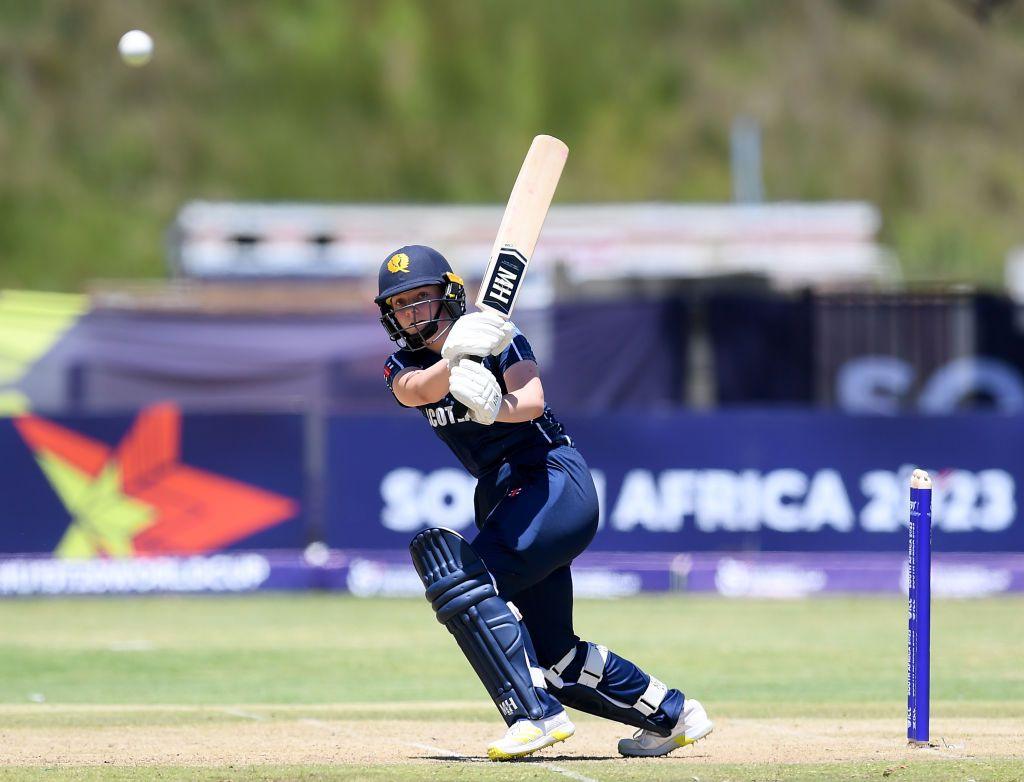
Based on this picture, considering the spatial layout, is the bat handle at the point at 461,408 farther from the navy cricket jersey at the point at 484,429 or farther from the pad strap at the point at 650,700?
the pad strap at the point at 650,700

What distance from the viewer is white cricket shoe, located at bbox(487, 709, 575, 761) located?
6.91m

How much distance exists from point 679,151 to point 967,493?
275 feet

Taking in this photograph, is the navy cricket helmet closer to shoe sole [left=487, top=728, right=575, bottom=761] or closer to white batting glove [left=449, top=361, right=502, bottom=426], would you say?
white batting glove [left=449, top=361, right=502, bottom=426]

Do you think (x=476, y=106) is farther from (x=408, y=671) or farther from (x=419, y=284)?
(x=419, y=284)

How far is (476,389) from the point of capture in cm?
672

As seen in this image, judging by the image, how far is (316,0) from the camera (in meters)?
112

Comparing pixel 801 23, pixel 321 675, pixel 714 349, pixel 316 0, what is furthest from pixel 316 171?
pixel 321 675

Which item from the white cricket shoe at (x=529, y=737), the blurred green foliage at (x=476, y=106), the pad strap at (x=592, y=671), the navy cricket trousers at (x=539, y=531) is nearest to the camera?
the white cricket shoe at (x=529, y=737)

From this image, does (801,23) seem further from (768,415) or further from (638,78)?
(768,415)

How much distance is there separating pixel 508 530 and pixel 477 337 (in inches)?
30.3

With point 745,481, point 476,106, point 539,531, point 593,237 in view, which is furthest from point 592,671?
point 476,106

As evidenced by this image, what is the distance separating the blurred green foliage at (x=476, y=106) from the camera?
317ft

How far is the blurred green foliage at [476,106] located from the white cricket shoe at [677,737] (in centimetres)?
8502

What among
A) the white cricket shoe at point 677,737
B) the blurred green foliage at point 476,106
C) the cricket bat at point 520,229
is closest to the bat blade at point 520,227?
the cricket bat at point 520,229
